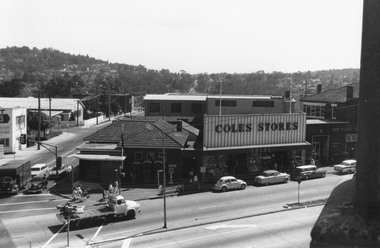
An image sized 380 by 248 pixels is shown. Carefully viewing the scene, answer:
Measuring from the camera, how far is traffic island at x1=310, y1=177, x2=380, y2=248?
400 cm

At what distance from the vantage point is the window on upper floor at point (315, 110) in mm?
70188

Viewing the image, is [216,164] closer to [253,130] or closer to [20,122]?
[253,130]

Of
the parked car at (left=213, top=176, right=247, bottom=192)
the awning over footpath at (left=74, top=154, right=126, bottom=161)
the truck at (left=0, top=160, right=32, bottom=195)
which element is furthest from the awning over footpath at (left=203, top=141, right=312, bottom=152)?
the truck at (left=0, top=160, right=32, bottom=195)

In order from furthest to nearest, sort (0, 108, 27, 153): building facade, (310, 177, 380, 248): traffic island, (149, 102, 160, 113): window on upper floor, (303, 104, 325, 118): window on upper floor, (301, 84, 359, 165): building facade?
(303, 104, 325, 118): window on upper floor, (149, 102, 160, 113): window on upper floor, (0, 108, 27, 153): building facade, (301, 84, 359, 165): building facade, (310, 177, 380, 248): traffic island

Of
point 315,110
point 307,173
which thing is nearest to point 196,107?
point 315,110

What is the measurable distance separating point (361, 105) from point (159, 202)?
1424 inches

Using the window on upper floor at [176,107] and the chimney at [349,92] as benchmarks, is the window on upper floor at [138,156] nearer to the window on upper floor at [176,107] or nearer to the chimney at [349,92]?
the window on upper floor at [176,107]

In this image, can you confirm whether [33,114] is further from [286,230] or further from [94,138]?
[286,230]

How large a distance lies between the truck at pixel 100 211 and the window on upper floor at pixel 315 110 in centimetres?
4342

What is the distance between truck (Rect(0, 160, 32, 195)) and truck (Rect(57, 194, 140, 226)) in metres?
11.3

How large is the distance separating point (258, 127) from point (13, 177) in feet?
91.0

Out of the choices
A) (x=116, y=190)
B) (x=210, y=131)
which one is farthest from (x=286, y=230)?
(x=210, y=131)

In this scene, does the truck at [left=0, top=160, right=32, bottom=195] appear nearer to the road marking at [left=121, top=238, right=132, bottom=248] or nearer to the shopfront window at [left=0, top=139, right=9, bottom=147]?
the road marking at [left=121, top=238, right=132, bottom=248]

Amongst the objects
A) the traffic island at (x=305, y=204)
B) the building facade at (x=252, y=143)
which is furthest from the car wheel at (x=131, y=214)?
the building facade at (x=252, y=143)
